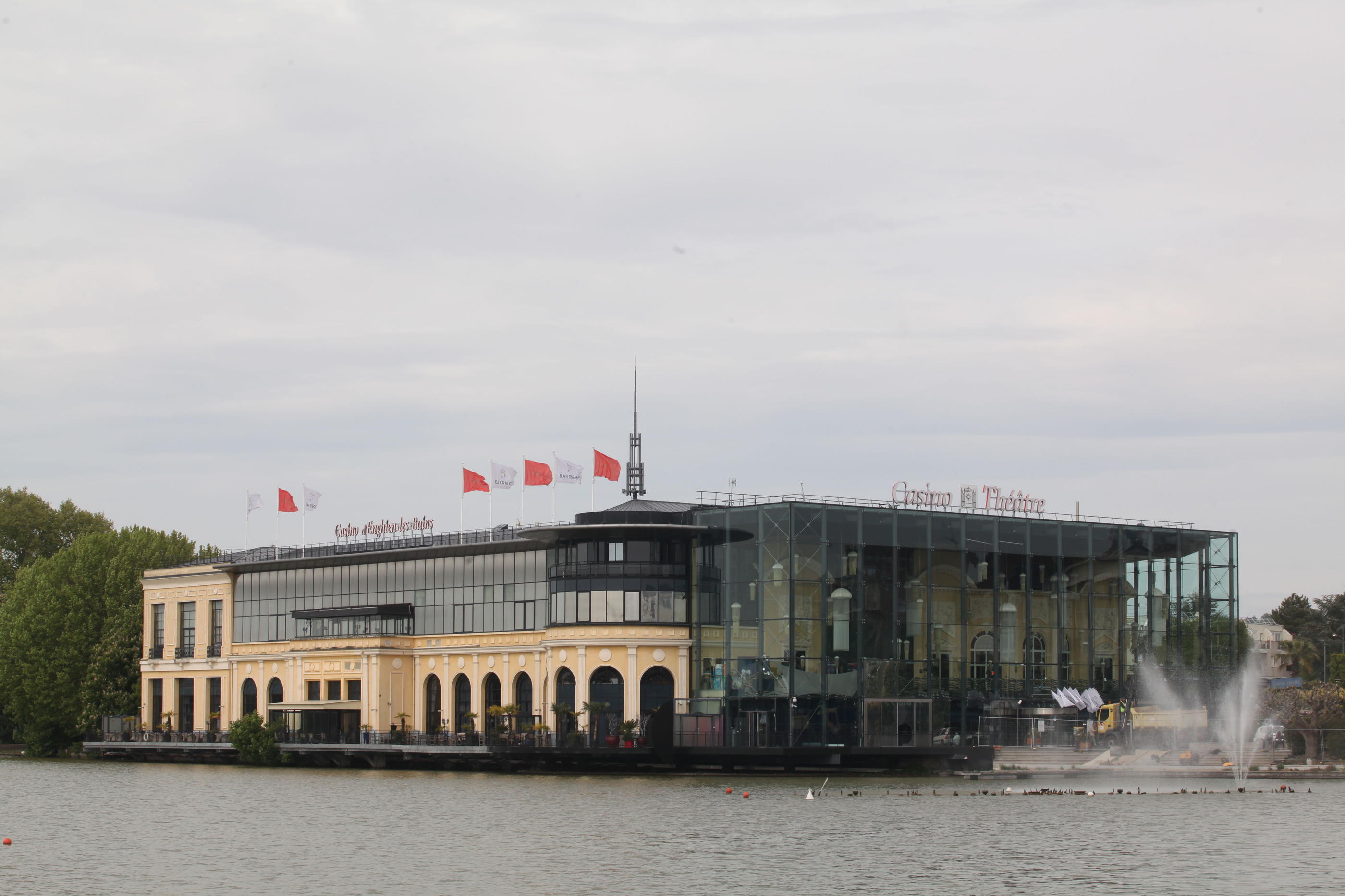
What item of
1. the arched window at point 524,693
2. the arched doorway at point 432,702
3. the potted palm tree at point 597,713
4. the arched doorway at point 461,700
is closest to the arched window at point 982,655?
the potted palm tree at point 597,713

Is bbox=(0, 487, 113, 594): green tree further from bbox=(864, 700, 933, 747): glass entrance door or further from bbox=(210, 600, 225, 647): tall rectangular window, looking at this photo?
bbox=(864, 700, 933, 747): glass entrance door

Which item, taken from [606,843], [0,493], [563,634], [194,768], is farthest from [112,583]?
[606,843]

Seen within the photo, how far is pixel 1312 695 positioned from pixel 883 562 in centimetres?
4780

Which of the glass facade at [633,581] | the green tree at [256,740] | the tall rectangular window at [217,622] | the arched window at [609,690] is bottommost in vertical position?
the green tree at [256,740]

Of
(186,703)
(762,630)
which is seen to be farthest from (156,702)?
(762,630)

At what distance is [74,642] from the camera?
14025 centimetres

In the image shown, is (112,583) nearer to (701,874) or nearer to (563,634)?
(563,634)

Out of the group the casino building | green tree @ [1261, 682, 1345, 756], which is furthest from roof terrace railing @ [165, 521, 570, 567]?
green tree @ [1261, 682, 1345, 756]

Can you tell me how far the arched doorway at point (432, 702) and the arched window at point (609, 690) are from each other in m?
16.7

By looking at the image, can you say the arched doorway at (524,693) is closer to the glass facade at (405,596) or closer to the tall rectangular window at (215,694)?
the glass facade at (405,596)

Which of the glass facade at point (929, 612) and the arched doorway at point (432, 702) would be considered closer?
the glass facade at point (929, 612)

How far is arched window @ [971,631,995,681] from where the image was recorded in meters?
106

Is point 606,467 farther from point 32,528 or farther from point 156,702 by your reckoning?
point 32,528

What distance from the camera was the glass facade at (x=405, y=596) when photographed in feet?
374
